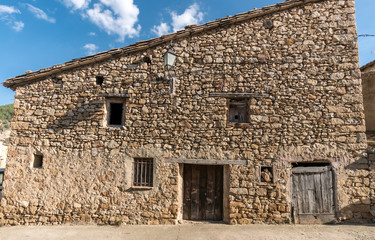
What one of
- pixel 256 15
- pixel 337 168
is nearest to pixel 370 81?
pixel 337 168

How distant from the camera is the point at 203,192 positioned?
626 cm

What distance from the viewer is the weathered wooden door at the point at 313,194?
569 cm

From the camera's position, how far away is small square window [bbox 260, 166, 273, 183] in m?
5.84

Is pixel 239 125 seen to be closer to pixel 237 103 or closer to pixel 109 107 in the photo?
pixel 237 103

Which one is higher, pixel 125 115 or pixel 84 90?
pixel 84 90

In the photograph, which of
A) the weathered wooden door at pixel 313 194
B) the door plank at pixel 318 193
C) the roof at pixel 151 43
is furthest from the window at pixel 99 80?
the door plank at pixel 318 193

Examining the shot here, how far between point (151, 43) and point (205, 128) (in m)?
2.86

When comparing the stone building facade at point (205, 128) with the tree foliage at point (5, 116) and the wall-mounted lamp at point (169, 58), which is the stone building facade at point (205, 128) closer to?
the wall-mounted lamp at point (169, 58)

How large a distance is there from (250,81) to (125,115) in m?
3.54

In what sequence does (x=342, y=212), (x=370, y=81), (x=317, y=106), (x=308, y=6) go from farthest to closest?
(x=370, y=81) < (x=308, y=6) < (x=317, y=106) < (x=342, y=212)

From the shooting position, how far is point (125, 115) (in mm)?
6340

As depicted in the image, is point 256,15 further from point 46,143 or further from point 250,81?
point 46,143

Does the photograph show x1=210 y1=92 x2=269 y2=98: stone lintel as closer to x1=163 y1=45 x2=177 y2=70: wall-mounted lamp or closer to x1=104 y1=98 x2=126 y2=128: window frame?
x1=163 y1=45 x2=177 y2=70: wall-mounted lamp

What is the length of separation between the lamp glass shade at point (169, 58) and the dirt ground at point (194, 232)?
411 centimetres
